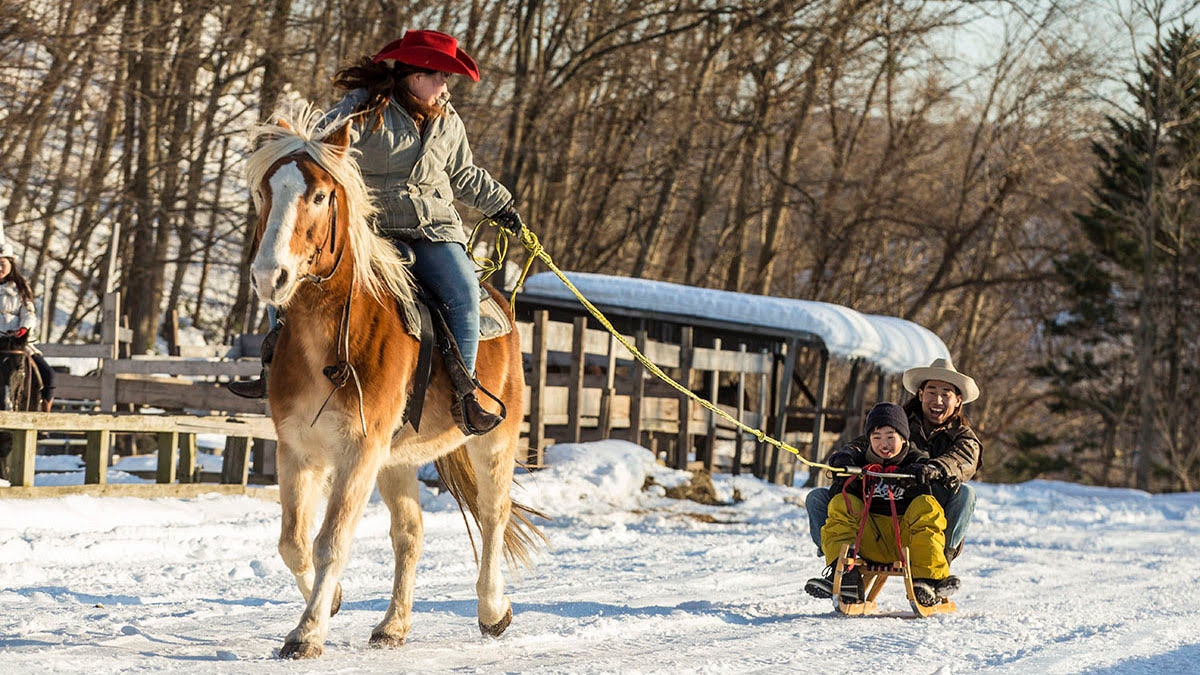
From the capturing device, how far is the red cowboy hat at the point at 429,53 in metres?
5.52

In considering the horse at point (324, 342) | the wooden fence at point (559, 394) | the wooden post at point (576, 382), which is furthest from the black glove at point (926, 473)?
the wooden post at point (576, 382)

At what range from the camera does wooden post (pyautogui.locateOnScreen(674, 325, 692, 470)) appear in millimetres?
17516

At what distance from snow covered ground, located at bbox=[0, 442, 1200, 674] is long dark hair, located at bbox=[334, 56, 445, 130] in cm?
230

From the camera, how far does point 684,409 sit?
17.8m

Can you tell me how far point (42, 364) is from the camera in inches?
473

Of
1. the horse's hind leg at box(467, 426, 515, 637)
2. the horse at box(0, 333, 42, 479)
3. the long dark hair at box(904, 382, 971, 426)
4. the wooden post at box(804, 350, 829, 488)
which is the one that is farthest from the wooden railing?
the wooden post at box(804, 350, 829, 488)

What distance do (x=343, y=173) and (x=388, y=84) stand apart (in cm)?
75

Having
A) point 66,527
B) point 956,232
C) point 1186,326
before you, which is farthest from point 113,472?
point 1186,326

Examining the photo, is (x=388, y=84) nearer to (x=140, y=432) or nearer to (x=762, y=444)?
(x=140, y=432)

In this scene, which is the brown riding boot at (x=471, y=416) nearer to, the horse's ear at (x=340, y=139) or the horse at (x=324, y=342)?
the horse at (x=324, y=342)

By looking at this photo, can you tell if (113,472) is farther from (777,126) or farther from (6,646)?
(777,126)

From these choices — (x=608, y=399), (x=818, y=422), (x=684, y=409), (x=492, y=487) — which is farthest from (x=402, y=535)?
(x=818, y=422)

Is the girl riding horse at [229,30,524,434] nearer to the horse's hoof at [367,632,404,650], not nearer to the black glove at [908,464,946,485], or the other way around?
the horse's hoof at [367,632,404,650]

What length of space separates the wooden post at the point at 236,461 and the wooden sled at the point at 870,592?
285 inches
